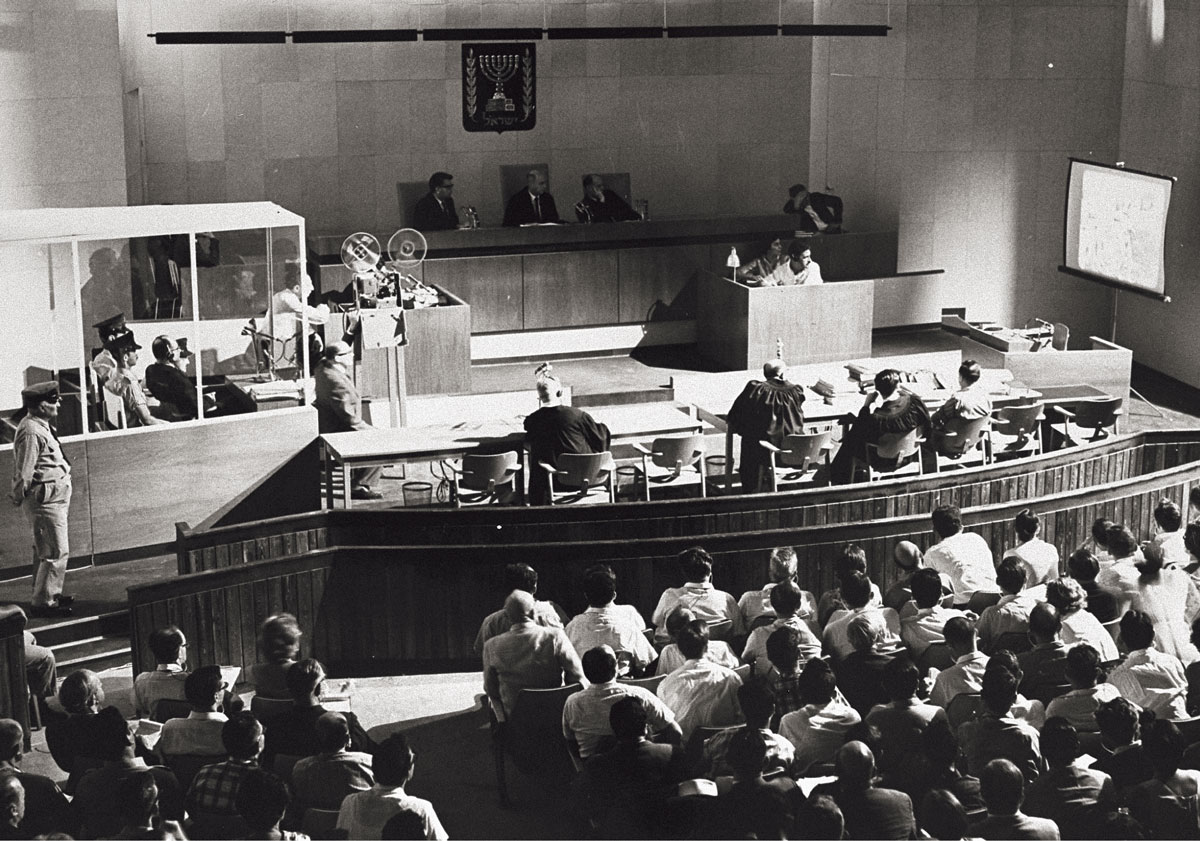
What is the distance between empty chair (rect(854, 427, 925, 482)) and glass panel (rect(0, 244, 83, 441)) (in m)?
5.34

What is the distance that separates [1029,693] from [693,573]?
178 centimetres

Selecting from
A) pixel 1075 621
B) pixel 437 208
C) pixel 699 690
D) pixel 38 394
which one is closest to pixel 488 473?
pixel 38 394

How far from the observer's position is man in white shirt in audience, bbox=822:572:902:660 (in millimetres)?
7102

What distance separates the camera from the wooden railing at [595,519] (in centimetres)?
845

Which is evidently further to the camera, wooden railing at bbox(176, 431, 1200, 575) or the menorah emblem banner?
the menorah emblem banner

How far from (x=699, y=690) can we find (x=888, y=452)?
4587 millimetres

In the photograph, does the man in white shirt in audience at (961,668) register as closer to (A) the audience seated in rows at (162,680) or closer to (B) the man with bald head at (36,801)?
(A) the audience seated in rows at (162,680)

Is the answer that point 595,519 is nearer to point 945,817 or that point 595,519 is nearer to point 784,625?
point 784,625

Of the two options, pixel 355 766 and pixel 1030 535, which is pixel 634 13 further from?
pixel 355 766

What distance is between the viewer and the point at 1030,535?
8.52 meters

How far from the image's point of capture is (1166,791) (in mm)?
5371

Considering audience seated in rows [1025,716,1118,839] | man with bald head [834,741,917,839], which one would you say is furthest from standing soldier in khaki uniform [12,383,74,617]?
audience seated in rows [1025,716,1118,839]

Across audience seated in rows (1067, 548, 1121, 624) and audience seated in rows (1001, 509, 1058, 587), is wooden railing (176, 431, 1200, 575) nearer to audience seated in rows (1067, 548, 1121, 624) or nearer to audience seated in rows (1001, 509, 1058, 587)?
audience seated in rows (1001, 509, 1058, 587)

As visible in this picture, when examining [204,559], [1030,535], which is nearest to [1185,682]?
[1030,535]
